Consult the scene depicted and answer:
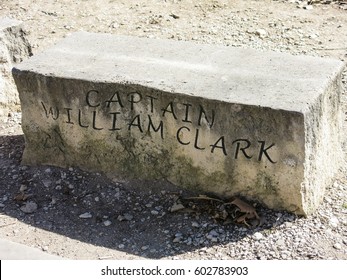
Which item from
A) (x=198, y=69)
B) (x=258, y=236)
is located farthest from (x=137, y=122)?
(x=258, y=236)

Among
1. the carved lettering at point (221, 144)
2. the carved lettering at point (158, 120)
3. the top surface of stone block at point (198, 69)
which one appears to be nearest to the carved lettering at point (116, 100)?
the carved lettering at point (158, 120)

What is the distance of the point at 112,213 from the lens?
→ 445 centimetres

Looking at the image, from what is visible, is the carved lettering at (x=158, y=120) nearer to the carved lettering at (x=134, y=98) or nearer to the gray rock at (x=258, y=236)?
the carved lettering at (x=134, y=98)

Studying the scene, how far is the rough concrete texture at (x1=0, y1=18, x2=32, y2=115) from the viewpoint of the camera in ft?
19.0

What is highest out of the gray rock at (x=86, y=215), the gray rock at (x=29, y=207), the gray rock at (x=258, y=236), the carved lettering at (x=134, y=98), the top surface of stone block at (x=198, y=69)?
the top surface of stone block at (x=198, y=69)

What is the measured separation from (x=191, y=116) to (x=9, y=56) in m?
2.52

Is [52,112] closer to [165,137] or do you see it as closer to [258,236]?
[165,137]

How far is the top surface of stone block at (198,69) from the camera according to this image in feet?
13.4

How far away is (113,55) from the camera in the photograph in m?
4.82

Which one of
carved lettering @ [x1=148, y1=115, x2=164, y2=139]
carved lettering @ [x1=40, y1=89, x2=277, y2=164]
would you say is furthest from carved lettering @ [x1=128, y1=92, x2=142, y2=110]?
carved lettering @ [x1=148, y1=115, x2=164, y2=139]

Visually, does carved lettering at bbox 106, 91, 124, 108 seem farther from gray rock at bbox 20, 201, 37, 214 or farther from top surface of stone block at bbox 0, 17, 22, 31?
top surface of stone block at bbox 0, 17, 22, 31

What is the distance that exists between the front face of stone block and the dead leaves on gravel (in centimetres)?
8

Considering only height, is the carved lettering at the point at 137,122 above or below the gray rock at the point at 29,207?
above
